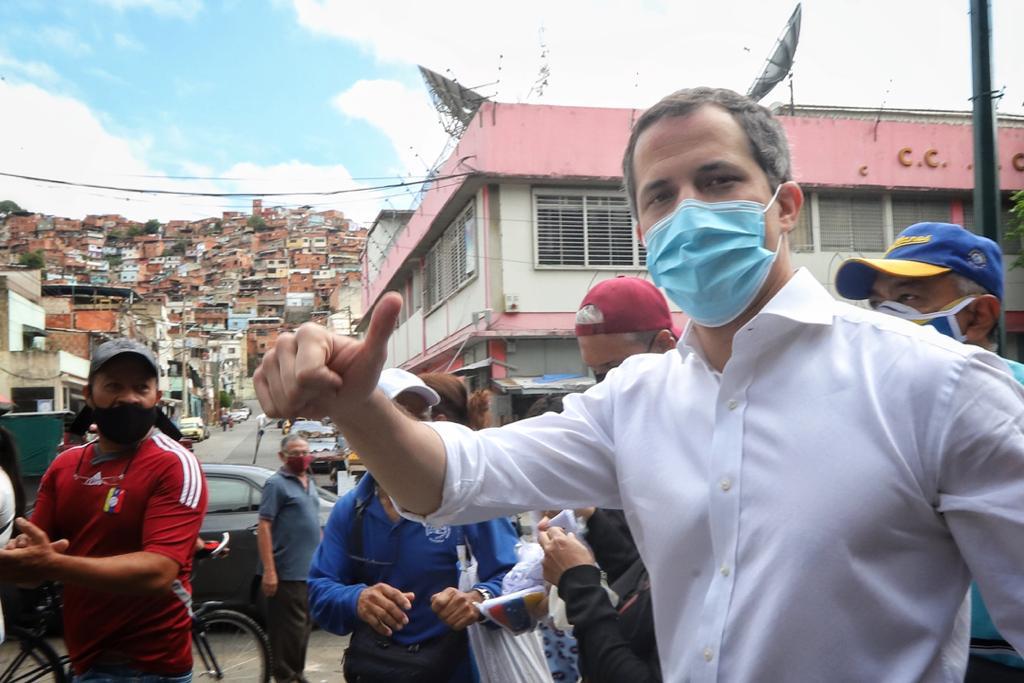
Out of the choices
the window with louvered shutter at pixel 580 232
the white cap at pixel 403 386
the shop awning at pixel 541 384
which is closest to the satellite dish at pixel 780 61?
the window with louvered shutter at pixel 580 232

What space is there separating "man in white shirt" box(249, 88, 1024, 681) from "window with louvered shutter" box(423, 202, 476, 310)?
16.5 meters

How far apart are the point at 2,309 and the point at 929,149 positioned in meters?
35.9

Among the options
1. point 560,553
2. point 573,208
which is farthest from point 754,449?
point 573,208

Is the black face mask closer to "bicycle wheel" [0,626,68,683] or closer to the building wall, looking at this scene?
"bicycle wheel" [0,626,68,683]

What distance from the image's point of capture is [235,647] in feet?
21.6

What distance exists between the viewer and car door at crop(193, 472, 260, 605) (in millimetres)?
8414

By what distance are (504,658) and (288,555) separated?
3999 millimetres

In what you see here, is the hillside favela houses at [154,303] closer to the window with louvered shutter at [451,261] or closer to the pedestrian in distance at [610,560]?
the pedestrian in distance at [610,560]

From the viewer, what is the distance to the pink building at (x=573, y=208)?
17.3 meters

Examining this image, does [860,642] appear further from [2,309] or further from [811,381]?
[2,309]

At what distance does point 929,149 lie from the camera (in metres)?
18.8

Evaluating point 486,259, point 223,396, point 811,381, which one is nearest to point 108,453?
point 811,381

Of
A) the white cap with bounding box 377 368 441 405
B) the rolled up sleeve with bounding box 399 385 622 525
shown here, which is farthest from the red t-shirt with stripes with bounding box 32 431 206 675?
the rolled up sleeve with bounding box 399 385 622 525

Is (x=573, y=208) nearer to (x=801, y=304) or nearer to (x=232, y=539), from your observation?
(x=232, y=539)
